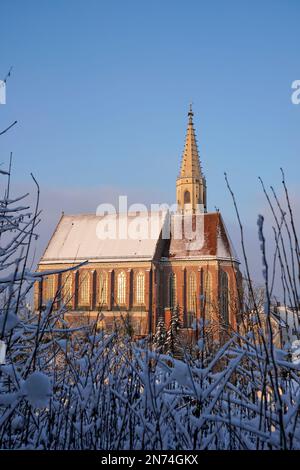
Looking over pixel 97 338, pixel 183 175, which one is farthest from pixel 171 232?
pixel 97 338

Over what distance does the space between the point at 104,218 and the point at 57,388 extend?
1837 inches

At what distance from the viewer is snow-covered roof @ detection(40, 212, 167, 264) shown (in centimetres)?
4634

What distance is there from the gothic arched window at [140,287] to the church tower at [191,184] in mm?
13202

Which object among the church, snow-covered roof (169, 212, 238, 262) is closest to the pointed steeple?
the church

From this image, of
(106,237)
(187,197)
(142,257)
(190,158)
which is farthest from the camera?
(190,158)

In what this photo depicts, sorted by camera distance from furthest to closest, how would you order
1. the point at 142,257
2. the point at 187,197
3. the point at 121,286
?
1. the point at 187,197
2. the point at 121,286
3. the point at 142,257

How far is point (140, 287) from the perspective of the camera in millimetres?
44938

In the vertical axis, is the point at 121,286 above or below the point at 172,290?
above

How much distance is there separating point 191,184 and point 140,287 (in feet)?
57.9

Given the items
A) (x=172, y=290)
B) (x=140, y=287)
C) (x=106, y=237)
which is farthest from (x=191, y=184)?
(x=140, y=287)

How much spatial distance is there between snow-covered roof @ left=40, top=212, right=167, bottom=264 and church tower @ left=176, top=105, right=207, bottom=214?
8.65 metres

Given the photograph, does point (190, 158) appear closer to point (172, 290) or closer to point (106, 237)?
point (106, 237)

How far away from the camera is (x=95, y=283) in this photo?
46.5 metres

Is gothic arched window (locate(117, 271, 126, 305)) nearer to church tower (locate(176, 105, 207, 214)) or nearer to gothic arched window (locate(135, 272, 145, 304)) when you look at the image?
gothic arched window (locate(135, 272, 145, 304))
